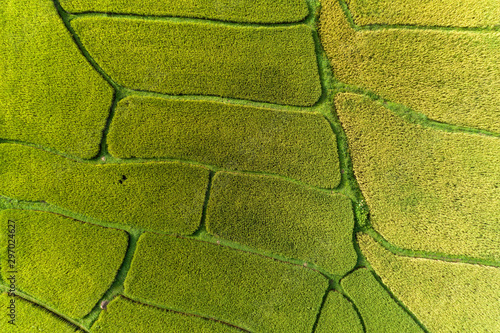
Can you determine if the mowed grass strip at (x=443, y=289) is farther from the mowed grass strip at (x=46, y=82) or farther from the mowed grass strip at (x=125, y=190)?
the mowed grass strip at (x=46, y=82)

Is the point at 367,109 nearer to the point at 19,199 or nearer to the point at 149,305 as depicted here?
the point at 149,305

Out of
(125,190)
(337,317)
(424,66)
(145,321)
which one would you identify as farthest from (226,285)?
(424,66)

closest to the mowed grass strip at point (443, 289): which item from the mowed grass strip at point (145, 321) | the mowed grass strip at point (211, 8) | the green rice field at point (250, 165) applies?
the green rice field at point (250, 165)

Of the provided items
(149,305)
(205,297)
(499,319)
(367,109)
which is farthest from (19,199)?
(499,319)

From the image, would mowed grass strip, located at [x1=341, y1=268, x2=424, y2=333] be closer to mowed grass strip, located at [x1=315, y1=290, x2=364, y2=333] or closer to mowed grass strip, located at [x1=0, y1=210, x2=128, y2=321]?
mowed grass strip, located at [x1=315, y1=290, x2=364, y2=333]

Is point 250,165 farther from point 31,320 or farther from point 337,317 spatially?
point 31,320
